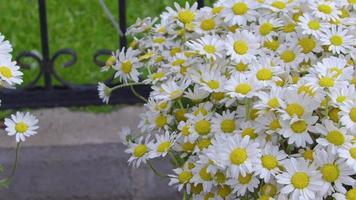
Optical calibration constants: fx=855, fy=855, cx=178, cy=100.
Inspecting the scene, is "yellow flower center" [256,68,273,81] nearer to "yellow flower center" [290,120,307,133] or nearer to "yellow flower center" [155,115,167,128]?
"yellow flower center" [290,120,307,133]

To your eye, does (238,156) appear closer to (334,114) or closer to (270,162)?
(270,162)

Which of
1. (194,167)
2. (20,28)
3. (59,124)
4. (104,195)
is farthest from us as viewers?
(20,28)

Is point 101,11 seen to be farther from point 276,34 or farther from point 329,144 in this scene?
point 329,144

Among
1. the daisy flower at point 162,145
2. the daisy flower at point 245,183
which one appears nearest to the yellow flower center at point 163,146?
the daisy flower at point 162,145

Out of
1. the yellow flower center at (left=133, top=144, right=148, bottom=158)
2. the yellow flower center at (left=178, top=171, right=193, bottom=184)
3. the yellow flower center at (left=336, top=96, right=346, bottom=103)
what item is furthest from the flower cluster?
the yellow flower center at (left=336, top=96, right=346, bottom=103)

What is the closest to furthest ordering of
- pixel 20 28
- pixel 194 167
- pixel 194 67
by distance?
pixel 194 167 → pixel 194 67 → pixel 20 28

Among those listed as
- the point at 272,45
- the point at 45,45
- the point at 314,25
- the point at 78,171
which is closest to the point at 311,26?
the point at 314,25

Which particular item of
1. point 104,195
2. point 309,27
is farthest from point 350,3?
point 104,195

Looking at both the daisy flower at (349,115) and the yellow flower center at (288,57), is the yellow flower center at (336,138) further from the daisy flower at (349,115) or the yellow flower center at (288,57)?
the yellow flower center at (288,57)
